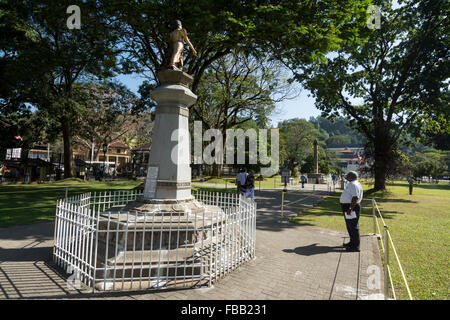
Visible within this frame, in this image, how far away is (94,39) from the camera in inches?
558

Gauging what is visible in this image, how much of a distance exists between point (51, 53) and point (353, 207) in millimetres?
17543

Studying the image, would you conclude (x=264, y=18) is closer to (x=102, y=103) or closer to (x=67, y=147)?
(x=102, y=103)

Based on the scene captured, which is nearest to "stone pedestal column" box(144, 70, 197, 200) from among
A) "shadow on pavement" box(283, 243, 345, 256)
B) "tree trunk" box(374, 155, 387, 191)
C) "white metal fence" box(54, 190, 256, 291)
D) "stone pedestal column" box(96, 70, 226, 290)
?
"stone pedestal column" box(96, 70, 226, 290)

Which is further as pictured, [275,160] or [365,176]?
[275,160]

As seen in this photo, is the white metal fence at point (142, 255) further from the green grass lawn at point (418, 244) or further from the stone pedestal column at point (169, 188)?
the green grass lawn at point (418, 244)

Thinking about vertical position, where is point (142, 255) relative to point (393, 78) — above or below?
below

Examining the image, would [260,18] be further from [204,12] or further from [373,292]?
[373,292]

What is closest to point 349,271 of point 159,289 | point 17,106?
point 159,289

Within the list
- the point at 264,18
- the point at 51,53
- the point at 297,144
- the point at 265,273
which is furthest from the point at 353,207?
the point at 297,144

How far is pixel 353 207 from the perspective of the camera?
6.09 m

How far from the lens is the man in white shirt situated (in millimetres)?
6125

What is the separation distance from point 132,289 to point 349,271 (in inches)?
169

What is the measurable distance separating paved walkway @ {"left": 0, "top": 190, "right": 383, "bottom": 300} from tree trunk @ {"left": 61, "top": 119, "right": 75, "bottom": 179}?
18.7 m

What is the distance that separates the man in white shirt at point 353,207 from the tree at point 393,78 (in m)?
11.9
